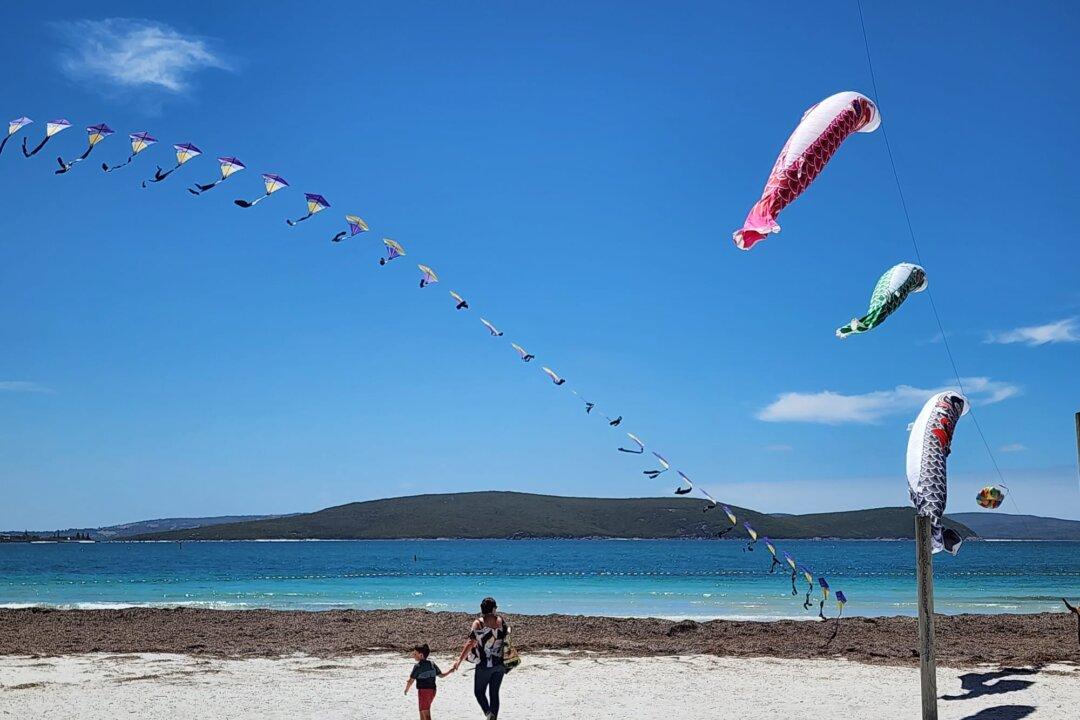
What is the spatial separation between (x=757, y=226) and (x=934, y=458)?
456 centimetres

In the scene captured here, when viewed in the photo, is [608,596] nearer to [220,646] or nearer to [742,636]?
[742,636]

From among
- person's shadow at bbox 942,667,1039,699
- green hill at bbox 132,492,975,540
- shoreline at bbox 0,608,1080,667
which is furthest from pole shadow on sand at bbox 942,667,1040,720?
green hill at bbox 132,492,975,540

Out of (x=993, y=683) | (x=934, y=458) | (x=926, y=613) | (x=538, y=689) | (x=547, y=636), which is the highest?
(x=934, y=458)

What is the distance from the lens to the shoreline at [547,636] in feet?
50.5

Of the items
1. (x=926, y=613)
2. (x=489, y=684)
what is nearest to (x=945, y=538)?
(x=926, y=613)

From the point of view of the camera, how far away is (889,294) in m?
12.6

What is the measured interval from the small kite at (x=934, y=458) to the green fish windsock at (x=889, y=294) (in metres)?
1.57

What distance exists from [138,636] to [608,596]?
22.0 metres

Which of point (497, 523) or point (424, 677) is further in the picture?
point (497, 523)

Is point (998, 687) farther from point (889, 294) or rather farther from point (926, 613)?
point (889, 294)

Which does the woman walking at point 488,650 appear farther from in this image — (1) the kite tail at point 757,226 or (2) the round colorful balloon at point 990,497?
(2) the round colorful balloon at point 990,497

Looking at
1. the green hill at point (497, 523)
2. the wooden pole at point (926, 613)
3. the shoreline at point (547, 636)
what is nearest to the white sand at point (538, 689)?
the shoreline at point (547, 636)

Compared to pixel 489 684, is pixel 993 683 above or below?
below

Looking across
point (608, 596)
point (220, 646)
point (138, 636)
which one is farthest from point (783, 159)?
point (608, 596)
